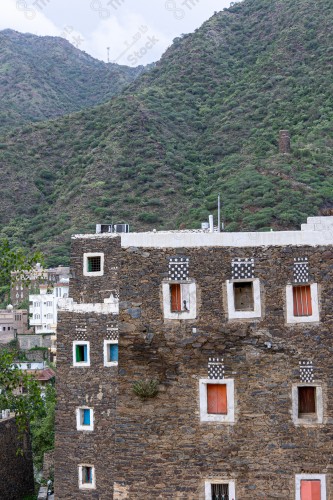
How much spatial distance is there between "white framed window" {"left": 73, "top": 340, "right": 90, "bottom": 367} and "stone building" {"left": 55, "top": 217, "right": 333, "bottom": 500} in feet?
36.7

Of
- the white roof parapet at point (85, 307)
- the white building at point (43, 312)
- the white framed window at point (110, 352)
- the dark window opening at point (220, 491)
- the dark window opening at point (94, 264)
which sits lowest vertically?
the dark window opening at point (220, 491)

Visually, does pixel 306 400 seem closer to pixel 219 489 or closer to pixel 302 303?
pixel 302 303

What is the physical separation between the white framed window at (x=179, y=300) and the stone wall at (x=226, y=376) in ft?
0.27

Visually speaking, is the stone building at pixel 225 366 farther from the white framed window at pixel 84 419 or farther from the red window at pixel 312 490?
the white framed window at pixel 84 419

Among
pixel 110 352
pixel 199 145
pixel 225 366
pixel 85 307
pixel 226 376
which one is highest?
pixel 199 145

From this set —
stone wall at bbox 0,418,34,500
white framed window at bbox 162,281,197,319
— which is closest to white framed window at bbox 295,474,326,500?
white framed window at bbox 162,281,197,319

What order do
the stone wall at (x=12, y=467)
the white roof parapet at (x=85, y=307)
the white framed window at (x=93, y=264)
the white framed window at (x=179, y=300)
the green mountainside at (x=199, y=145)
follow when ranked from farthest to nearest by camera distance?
the green mountainside at (x=199, y=145) < the stone wall at (x=12, y=467) < the white framed window at (x=93, y=264) < the white roof parapet at (x=85, y=307) < the white framed window at (x=179, y=300)

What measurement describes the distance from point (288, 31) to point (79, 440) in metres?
122

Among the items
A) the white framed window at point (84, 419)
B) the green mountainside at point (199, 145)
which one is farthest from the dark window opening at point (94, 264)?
the green mountainside at point (199, 145)

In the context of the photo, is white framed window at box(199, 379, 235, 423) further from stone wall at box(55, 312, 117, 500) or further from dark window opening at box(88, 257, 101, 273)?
dark window opening at box(88, 257, 101, 273)

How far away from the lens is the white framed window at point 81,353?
76.2ft

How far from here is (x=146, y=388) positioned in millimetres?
11898

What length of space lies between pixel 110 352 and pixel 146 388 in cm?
1114

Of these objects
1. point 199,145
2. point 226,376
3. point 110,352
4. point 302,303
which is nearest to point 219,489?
point 226,376
